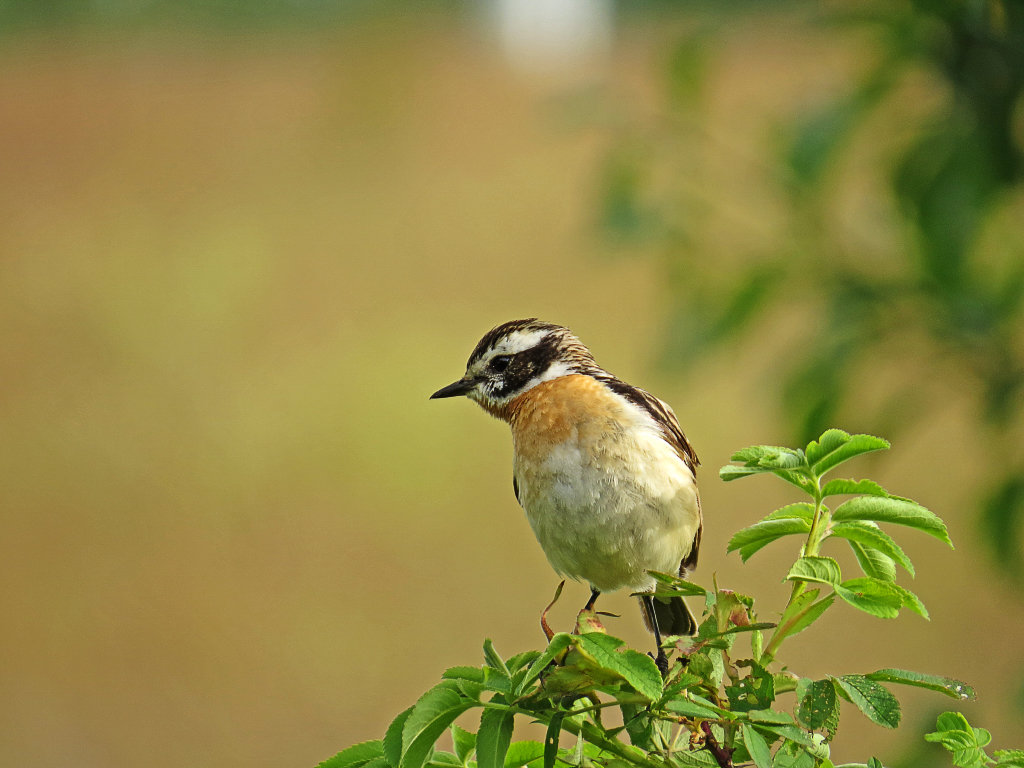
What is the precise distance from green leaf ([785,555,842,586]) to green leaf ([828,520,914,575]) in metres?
0.08

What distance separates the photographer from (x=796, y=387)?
11.0 ft

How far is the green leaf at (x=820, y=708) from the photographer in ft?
4.38

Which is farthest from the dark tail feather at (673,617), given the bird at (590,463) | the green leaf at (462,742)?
the green leaf at (462,742)

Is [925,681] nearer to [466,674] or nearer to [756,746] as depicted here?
[756,746]

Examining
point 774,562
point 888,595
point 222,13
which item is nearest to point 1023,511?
point 888,595

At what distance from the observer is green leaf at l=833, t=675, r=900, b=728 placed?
1.34 m

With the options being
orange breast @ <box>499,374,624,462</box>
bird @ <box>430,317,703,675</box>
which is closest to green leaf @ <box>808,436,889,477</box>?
bird @ <box>430,317,703,675</box>

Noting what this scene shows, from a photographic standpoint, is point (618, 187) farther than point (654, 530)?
Yes

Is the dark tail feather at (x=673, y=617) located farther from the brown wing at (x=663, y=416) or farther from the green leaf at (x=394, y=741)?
the green leaf at (x=394, y=741)

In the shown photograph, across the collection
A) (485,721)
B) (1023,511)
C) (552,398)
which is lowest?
(1023,511)

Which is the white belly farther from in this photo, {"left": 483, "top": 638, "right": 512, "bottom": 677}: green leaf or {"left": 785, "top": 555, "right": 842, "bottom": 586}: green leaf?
{"left": 785, "top": 555, "right": 842, "bottom": 586}: green leaf

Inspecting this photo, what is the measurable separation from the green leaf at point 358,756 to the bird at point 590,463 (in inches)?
43.7

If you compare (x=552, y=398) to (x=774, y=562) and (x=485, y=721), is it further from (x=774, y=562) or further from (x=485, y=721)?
(x=774, y=562)

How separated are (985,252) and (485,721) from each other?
2.88m
